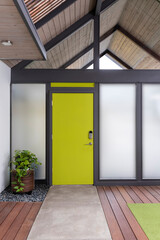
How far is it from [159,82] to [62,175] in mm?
2543

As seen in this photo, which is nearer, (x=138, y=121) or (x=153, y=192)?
(x=153, y=192)

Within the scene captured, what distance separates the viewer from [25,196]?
350 centimetres

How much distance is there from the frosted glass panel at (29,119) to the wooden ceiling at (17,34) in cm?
115

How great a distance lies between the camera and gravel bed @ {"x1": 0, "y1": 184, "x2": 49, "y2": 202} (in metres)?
3.34

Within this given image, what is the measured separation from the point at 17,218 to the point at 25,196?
819 millimetres

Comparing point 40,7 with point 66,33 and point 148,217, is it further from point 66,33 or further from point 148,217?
point 148,217

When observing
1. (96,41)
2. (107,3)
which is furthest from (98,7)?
(96,41)

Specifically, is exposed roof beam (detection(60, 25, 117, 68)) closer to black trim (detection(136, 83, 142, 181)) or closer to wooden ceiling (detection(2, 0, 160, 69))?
wooden ceiling (detection(2, 0, 160, 69))

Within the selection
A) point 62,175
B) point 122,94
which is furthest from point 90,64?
point 62,175

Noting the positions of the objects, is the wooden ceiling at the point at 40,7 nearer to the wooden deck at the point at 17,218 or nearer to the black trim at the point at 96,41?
the black trim at the point at 96,41

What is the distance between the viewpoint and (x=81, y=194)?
11.7 ft

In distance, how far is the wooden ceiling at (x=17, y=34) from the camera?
1.67m

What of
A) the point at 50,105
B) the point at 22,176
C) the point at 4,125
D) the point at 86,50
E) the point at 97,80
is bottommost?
the point at 22,176

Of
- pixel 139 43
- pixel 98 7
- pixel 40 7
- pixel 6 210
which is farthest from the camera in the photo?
pixel 139 43
